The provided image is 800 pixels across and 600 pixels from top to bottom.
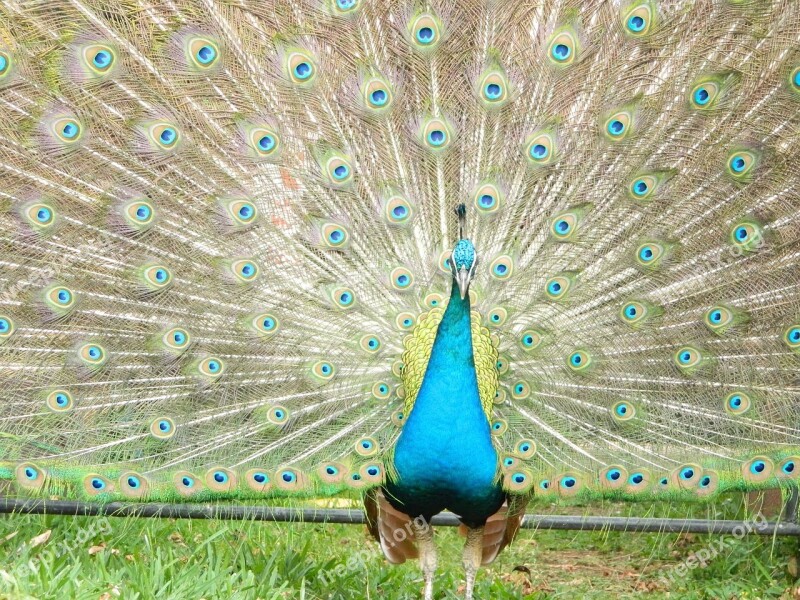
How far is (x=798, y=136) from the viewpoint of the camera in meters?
3.17

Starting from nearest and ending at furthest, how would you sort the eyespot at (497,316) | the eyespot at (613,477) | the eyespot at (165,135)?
the eyespot at (165,135)
the eyespot at (613,477)
the eyespot at (497,316)

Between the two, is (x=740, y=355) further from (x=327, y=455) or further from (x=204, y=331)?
(x=204, y=331)

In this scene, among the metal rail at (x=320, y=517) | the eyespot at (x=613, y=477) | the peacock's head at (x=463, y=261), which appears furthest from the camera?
the metal rail at (x=320, y=517)

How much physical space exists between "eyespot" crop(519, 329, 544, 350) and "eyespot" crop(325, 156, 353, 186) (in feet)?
2.82

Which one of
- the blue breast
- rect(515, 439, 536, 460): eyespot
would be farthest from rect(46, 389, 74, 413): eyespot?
rect(515, 439, 536, 460): eyespot

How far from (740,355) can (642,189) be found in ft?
2.32

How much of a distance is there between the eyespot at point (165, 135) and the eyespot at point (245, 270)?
475 millimetres

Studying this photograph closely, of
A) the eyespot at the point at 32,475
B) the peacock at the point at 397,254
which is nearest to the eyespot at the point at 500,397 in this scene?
the peacock at the point at 397,254

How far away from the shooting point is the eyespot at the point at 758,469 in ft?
11.1

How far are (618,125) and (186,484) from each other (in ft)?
6.60

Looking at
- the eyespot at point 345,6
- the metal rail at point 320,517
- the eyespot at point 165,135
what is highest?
the eyespot at point 345,6

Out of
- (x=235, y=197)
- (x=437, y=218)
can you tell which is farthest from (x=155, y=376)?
(x=437, y=218)

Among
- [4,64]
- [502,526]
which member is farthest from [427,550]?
[4,64]

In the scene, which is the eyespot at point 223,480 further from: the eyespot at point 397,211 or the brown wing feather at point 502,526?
the eyespot at point 397,211
